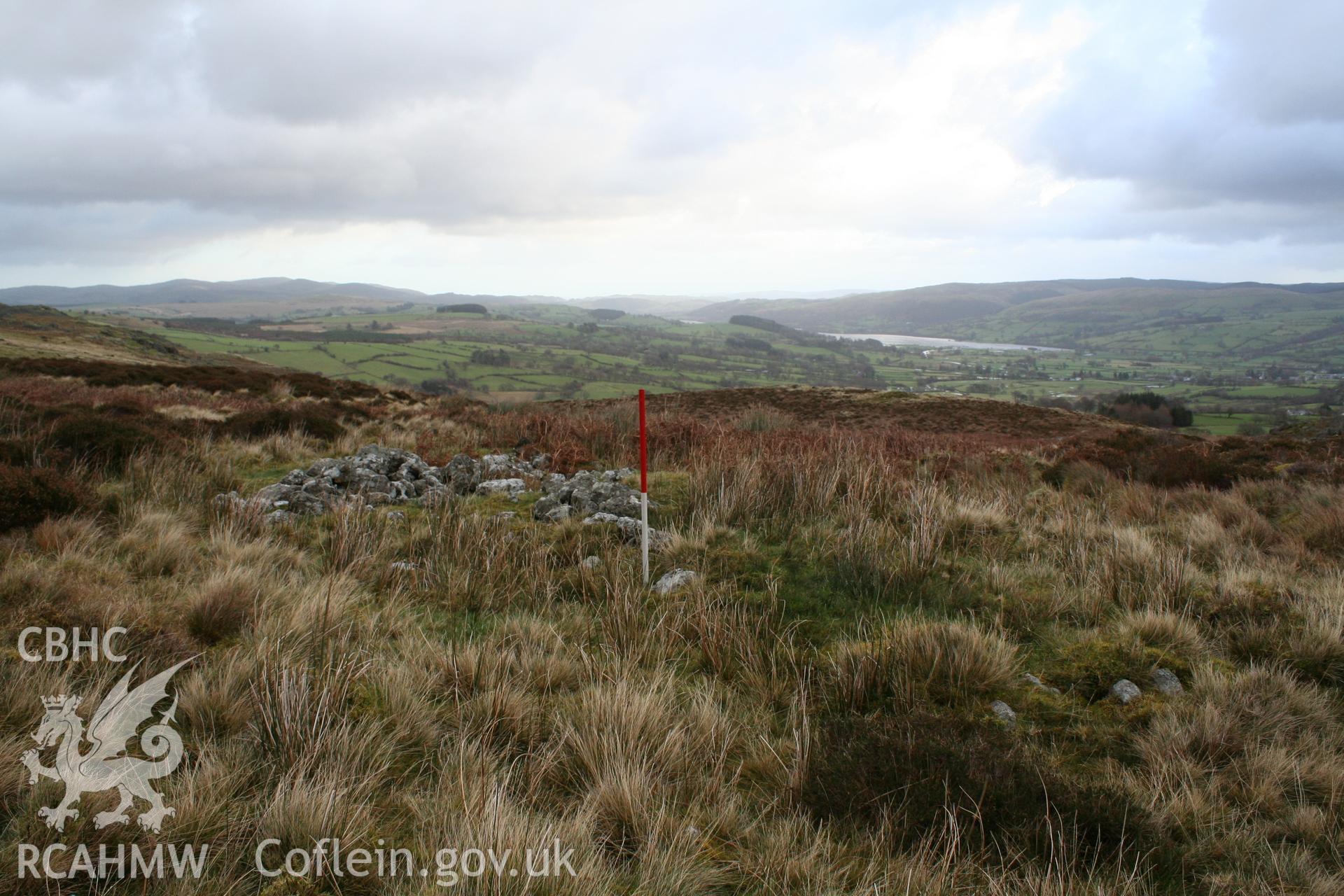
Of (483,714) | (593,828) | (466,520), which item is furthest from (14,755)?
(466,520)

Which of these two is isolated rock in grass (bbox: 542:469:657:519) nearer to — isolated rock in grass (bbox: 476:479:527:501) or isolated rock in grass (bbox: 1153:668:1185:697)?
isolated rock in grass (bbox: 476:479:527:501)

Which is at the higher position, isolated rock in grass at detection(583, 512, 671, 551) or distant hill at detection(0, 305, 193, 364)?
distant hill at detection(0, 305, 193, 364)

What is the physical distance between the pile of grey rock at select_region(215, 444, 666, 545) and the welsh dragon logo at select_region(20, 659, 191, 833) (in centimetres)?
399

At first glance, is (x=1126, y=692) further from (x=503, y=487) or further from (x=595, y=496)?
(x=503, y=487)

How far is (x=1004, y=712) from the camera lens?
11.6 feet

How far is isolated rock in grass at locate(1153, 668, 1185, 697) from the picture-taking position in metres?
3.75

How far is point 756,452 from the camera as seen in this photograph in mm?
9242

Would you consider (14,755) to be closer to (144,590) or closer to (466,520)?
(144,590)

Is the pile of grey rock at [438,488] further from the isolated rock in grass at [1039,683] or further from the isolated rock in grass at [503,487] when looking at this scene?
the isolated rock in grass at [1039,683]

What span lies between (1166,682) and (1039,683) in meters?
0.78

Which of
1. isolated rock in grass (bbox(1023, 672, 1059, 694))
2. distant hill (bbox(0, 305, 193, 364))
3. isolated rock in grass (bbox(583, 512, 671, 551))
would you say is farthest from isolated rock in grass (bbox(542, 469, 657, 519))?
distant hill (bbox(0, 305, 193, 364))

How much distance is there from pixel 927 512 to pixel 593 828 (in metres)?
4.84

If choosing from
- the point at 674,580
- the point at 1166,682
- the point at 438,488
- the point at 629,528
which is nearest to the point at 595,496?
the point at 629,528

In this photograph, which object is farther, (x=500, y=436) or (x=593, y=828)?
(x=500, y=436)
